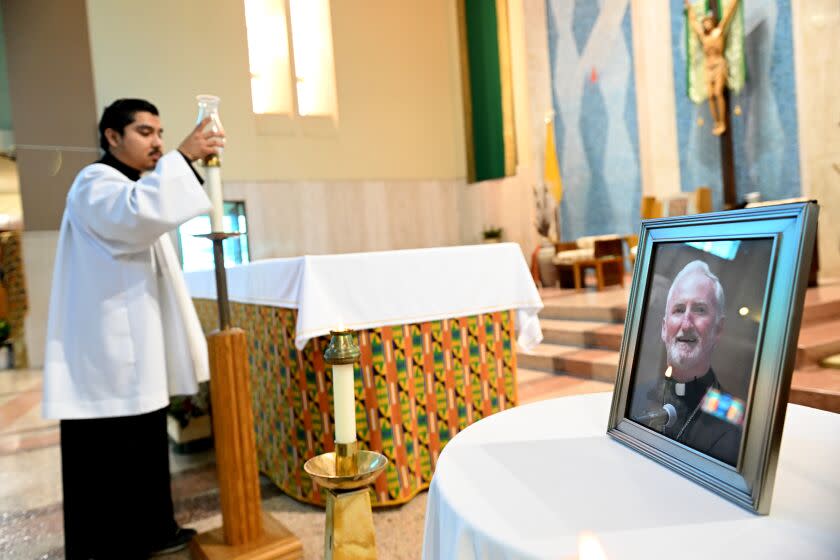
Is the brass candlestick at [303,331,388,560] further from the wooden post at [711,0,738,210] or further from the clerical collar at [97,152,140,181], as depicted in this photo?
the wooden post at [711,0,738,210]

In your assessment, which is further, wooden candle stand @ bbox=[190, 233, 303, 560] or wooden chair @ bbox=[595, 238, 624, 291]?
wooden chair @ bbox=[595, 238, 624, 291]

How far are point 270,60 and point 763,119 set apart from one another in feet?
22.6

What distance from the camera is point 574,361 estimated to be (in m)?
4.57

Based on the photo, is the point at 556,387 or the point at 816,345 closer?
the point at 816,345

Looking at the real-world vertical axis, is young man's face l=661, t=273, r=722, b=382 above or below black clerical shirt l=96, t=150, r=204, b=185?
below

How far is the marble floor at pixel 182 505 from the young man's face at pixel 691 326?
1.55 meters

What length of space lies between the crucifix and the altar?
17.1 ft

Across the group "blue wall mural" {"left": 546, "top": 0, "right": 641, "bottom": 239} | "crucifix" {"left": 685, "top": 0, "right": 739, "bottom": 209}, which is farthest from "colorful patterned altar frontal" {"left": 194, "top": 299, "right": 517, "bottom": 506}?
"blue wall mural" {"left": 546, "top": 0, "right": 641, "bottom": 239}

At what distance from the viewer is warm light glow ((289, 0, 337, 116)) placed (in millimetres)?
9594

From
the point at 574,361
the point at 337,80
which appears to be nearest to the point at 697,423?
the point at 574,361

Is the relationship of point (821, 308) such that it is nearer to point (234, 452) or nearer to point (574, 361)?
point (574, 361)

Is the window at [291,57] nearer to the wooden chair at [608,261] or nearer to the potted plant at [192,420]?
the wooden chair at [608,261]

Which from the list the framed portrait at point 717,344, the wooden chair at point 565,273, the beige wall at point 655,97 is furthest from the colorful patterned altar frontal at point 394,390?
the beige wall at point 655,97

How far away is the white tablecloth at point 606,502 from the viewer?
56 centimetres
